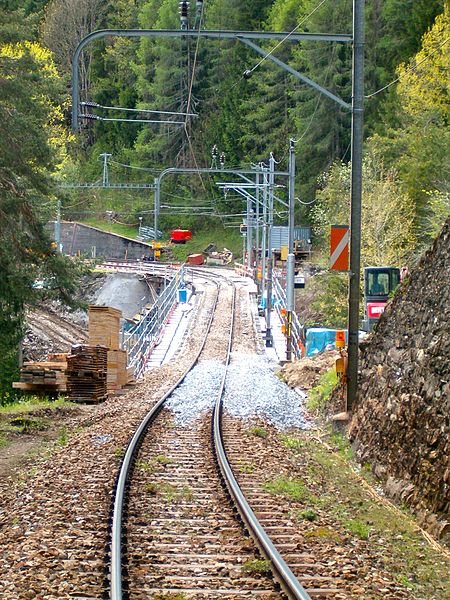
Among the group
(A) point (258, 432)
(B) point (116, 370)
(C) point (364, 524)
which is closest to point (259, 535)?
(C) point (364, 524)

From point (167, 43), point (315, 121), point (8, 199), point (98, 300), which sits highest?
point (167, 43)

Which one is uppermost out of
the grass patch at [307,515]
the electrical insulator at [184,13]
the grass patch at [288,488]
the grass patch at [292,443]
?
the electrical insulator at [184,13]

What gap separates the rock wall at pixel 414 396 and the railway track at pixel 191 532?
1832 mm

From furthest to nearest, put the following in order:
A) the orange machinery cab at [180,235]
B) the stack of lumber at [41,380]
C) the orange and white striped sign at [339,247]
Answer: the orange machinery cab at [180,235] < the stack of lumber at [41,380] < the orange and white striped sign at [339,247]

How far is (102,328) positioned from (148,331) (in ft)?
53.7

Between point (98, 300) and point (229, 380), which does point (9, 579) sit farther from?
point (98, 300)

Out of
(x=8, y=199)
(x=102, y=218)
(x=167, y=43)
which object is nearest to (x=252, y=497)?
(x=8, y=199)

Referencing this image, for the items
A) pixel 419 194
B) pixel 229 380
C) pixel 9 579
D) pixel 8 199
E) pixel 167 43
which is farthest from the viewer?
pixel 167 43

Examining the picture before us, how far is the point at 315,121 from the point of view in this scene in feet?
266

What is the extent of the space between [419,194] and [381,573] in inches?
1903

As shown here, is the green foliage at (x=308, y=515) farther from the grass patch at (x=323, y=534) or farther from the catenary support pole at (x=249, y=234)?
the catenary support pole at (x=249, y=234)

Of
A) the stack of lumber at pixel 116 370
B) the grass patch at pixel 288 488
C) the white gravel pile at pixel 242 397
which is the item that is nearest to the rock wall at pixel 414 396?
the grass patch at pixel 288 488

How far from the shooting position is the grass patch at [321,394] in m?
21.3

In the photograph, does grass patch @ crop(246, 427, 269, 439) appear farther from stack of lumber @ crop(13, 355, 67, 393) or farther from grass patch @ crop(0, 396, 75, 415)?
stack of lumber @ crop(13, 355, 67, 393)
